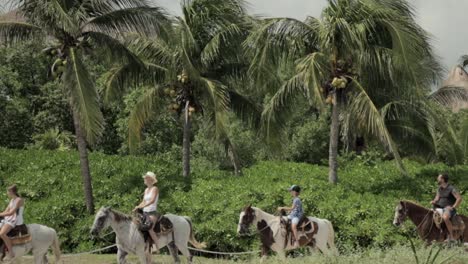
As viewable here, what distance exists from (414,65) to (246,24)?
6020 millimetres

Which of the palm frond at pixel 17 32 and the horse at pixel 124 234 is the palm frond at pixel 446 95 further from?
the horse at pixel 124 234

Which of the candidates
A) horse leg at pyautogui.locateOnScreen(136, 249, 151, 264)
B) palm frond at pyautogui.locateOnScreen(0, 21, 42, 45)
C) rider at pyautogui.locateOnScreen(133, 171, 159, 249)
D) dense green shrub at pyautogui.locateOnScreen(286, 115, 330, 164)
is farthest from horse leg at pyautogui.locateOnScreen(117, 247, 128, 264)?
dense green shrub at pyautogui.locateOnScreen(286, 115, 330, 164)

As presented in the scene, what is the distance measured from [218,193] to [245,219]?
543 centimetres

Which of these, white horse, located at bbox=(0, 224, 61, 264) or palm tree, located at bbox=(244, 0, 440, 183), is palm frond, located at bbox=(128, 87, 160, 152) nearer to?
palm tree, located at bbox=(244, 0, 440, 183)

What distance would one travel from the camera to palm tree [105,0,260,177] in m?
18.9

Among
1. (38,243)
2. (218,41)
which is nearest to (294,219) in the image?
(38,243)

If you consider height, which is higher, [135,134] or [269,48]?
[269,48]

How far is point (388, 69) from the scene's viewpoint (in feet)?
58.0

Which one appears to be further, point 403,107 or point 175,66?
point 403,107

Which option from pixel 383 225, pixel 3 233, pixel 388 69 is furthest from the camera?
pixel 388 69

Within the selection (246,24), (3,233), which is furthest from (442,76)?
(3,233)

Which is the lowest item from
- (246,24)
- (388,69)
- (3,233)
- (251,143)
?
(251,143)

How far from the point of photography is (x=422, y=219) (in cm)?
1352

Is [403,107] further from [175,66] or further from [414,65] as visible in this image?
[175,66]
